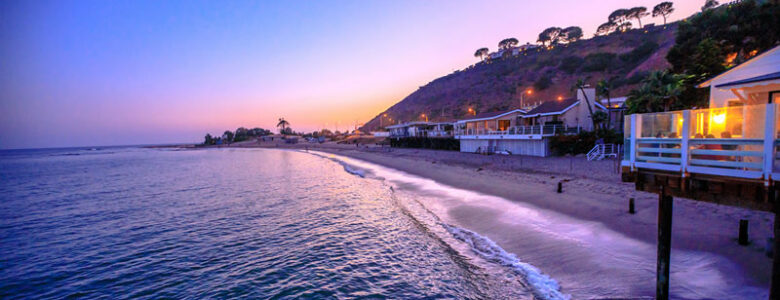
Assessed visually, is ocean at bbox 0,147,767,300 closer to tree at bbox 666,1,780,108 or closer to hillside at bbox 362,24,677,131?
tree at bbox 666,1,780,108

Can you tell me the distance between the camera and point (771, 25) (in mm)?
27328

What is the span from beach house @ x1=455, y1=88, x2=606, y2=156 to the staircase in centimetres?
383

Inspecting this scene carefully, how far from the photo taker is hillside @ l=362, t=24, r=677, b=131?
82513mm

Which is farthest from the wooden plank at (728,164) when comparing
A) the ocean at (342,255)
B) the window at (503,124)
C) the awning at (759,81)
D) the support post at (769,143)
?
the window at (503,124)

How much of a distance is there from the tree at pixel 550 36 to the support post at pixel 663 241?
158 m

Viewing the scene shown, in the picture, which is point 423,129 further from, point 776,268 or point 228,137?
point 228,137

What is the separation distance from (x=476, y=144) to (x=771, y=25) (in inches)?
1098

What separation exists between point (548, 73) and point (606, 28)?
152ft

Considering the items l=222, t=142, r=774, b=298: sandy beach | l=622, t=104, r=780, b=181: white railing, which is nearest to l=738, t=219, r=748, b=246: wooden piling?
l=222, t=142, r=774, b=298: sandy beach

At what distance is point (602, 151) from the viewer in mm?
27000

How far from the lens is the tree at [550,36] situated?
5513 inches

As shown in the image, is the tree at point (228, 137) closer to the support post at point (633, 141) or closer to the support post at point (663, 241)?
the support post at point (633, 141)

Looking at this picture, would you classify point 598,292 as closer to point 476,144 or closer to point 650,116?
point 650,116

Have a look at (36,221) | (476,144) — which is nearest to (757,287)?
(36,221)
